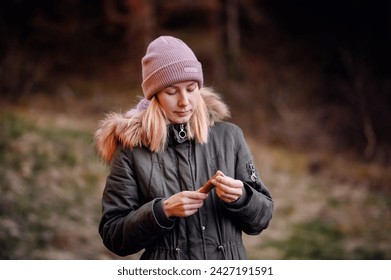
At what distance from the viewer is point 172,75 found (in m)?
1.64

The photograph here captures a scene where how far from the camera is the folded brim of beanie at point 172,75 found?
1.64m

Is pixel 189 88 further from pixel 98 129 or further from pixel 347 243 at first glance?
pixel 347 243

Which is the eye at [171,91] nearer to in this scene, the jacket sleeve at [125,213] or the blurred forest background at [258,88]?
the jacket sleeve at [125,213]

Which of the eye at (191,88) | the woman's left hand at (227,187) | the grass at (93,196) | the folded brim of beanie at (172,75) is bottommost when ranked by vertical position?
the woman's left hand at (227,187)

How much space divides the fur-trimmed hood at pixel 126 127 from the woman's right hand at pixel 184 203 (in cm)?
21

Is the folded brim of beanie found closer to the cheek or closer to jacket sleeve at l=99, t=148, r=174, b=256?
the cheek

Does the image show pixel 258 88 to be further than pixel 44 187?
Yes

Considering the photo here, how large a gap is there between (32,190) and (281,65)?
2519 millimetres

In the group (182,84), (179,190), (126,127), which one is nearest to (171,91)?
(182,84)

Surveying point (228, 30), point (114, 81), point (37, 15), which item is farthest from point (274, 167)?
point (37, 15)

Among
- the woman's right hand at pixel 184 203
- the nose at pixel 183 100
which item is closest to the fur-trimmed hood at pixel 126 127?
the nose at pixel 183 100

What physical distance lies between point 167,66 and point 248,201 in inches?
17.6

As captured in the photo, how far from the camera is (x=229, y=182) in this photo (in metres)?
1.49

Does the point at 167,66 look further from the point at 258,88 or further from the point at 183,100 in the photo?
the point at 258,88
